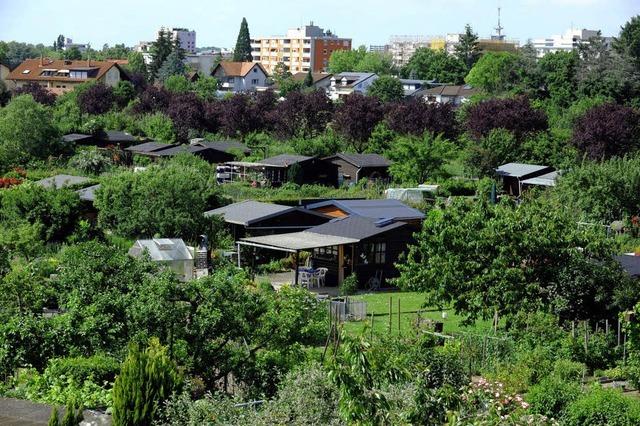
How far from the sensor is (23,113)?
145ft

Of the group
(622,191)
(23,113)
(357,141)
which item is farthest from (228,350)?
(357,141)

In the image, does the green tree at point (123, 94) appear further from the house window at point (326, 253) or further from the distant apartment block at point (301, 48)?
the distant apartment block at point (301, 48)

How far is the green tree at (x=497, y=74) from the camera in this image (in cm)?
7456

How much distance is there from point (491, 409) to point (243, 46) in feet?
340

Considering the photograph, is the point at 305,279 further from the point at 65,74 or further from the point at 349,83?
the point at 349,83

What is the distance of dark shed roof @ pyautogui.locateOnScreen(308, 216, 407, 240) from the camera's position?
26.9 meters

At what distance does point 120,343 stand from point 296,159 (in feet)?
→ 90.7

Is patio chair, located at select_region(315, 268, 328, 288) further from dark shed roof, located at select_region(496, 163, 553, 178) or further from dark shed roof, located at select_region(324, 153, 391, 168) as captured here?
dark shed roof, located at select_region(496, 163, 553, 178)

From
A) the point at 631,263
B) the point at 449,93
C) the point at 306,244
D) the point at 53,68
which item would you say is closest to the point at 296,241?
the point at 306,244

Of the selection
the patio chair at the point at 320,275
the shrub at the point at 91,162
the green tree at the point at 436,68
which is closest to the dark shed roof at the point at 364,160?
the shrub at the point at 91,162

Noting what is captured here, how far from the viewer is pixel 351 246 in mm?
26641

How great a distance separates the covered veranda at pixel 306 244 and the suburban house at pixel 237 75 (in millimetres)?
70342

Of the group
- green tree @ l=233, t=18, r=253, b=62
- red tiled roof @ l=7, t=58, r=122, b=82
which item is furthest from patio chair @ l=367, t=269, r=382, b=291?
green tree @ l=233, t=18, r=253, b=62

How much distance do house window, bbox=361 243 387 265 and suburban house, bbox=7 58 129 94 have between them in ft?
175
